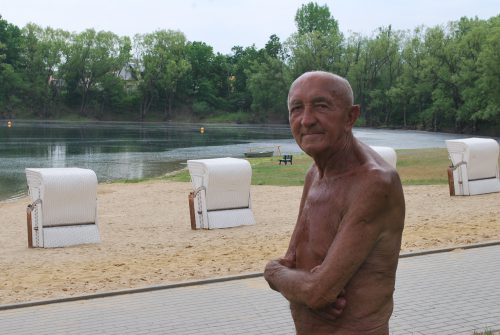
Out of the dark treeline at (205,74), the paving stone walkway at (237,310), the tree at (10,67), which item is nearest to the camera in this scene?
the paving stone walkway at (237,310)

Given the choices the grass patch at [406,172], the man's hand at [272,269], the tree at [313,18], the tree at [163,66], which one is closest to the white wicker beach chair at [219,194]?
the grass patch at [406,172]

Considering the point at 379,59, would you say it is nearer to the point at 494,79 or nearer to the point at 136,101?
the point at 494,79

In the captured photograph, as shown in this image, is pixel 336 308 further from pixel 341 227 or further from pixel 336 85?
pixel 336 85

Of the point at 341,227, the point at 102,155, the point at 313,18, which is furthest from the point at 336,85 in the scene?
the point at 313,18

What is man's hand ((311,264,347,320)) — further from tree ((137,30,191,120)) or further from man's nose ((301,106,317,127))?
tree ((137,30,191,120))

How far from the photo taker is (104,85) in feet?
355

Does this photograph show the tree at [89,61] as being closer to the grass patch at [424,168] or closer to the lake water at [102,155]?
the lake water at [102,155]

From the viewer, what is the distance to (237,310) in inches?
310

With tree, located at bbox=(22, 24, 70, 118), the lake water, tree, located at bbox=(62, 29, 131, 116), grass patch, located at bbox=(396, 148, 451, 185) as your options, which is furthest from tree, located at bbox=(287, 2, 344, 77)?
grass patch, located at bbox=(396, 148, 451, 185)

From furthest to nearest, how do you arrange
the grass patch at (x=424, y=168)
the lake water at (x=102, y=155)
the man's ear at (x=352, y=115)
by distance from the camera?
the lake water at (x=102, y=155), the grass patch at (x=424, y=168), the man's ear at (x=352, y=115)

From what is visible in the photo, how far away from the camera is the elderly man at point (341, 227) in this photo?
2.56 m

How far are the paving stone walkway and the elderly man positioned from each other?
4.50 metres

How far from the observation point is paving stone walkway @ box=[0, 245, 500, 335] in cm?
717

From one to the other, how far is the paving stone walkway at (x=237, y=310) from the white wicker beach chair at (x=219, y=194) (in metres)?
5.90
